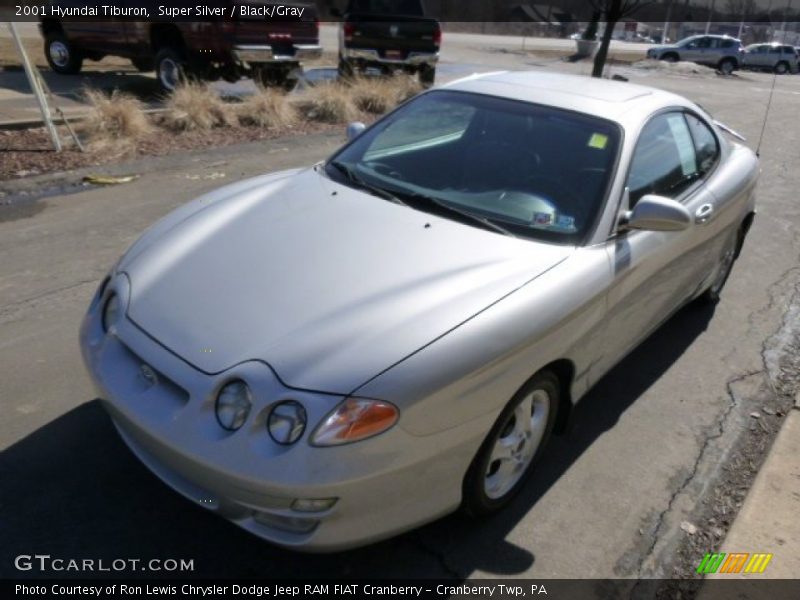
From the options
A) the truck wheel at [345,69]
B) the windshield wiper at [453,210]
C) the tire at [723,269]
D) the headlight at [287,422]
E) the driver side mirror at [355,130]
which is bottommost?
the tire at [723,269]

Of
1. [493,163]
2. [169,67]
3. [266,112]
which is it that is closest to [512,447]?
[493,163]

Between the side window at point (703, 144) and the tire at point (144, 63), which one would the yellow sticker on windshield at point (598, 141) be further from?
the tire at point (144, 63)

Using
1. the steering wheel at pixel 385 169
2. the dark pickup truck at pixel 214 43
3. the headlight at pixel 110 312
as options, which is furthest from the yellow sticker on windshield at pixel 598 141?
the dark pickup truck at pixel 214 43

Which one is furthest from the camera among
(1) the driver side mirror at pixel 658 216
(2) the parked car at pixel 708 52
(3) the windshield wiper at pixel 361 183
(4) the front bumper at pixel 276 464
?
(2) the parked car at pixel 708 52

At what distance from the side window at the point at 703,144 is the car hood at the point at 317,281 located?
1.76 m

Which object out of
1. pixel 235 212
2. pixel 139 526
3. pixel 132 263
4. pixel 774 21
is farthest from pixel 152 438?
pixel 774 21

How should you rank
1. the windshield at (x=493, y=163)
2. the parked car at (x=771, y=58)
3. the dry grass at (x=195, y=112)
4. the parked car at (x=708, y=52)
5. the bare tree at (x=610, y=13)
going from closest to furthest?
the windshield at (x=493, y=163) < the dry grass at (x=195, y=112) < the bare tree at (x=610, y=13) < the parked car at (x=708, y=52) < the parked car at (x=771, y=58)

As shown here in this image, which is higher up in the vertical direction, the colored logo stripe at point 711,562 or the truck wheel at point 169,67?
the truck wheel at point 169,67

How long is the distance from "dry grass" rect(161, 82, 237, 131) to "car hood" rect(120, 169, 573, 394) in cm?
621

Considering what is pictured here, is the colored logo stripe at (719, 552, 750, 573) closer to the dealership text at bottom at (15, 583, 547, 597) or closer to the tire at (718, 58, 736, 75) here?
the dealership text at bottom at (15, 583, 547, 597)

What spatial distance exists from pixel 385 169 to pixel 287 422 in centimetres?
177

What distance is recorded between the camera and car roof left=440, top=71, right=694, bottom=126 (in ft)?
11.3

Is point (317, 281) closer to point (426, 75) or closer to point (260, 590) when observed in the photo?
point (260, 590)

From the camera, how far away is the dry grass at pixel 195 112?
8.91 meters
